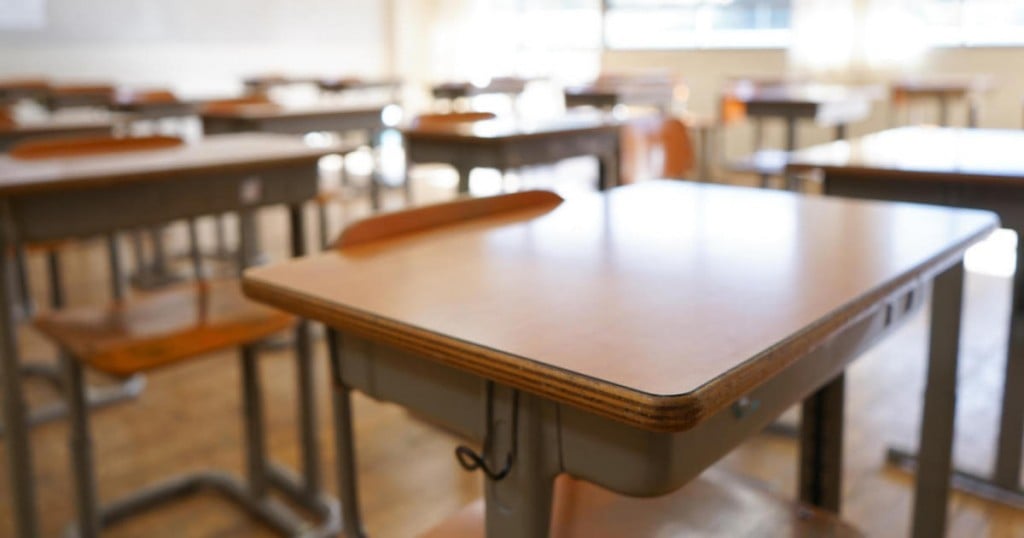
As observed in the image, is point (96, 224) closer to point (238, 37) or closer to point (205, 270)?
point (205, 270)

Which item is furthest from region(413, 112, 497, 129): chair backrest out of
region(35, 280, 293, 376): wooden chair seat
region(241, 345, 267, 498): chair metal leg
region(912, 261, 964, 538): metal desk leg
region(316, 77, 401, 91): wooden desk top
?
region(316, 77, 401, 91): wooden desk top

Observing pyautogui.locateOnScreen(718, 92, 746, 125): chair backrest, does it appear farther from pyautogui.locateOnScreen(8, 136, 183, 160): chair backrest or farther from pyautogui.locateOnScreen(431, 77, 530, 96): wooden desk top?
pyautogui.locateOnScreen(8, 136, 183, 160): chair backrest

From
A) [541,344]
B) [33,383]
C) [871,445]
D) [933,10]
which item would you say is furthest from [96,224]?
[933,10]

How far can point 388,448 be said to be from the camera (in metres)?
2.41

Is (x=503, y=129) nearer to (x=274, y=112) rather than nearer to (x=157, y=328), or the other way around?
(x=274, y=112)

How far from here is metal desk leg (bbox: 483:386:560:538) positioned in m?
0.77

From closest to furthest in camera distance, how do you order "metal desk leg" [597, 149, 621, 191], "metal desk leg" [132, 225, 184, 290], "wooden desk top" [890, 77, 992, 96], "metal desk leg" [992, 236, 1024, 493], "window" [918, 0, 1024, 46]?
1. "metal desk leg" [992, 236, 1024, 493]
2. "metal desk leg" [597, 149, 621, 191]
3. "metal desk leg" [132, 225, 184, 290]
4. "wooden desk top" [890, 77, 992, 96]
5. "window" [918, 0, 1024, 46]

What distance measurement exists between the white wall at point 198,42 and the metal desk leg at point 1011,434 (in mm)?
6458

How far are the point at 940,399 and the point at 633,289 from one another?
27.4 inches

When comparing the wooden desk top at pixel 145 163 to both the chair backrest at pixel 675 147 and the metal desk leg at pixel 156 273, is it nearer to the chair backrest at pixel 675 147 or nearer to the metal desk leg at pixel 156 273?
the chair backrest at pixel 675 147

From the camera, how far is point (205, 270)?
4.39 m

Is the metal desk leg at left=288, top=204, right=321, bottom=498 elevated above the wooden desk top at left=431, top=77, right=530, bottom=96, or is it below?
below

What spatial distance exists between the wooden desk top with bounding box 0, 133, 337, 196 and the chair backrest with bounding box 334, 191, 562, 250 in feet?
2.39

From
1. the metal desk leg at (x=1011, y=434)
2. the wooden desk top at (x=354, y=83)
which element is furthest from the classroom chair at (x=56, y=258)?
the wooden desk top at (x=354, y=83)
